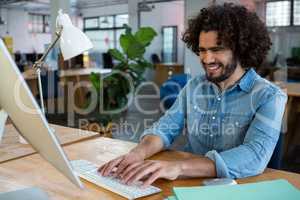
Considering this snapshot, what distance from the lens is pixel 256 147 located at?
129 cm

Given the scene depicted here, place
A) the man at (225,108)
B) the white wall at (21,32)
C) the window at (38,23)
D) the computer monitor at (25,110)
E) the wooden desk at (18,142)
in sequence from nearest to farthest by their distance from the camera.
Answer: the computer monitor at (25,110)
the man at (225,108)
the wooden desk at (18,142)
the white wall at (21,32)
the window at (38,23)

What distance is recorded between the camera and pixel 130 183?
109 cm

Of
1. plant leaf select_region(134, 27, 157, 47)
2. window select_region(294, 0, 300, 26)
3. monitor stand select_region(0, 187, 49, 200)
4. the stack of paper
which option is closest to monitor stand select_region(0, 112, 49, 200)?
monitor stand select_region(0, 187, 49, 200)

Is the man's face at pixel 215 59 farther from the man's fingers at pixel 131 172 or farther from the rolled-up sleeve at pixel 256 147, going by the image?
the man's fingers at pixel 131 172

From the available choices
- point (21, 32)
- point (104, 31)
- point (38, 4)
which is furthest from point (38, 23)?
point (104, 31)

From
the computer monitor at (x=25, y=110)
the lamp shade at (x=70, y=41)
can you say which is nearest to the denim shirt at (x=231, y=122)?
the lamp shade at (x=70, y=41)

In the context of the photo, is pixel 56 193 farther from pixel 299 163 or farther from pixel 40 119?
pixel 299 163

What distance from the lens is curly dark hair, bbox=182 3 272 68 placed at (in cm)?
158

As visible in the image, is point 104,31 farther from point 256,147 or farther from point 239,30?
point 256,147

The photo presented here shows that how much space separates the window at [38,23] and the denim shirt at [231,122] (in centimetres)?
1345

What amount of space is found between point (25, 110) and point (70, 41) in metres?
0.97

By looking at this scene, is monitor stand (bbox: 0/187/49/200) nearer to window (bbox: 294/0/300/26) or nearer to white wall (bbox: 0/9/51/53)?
window (bbox: 294/0/300/26)

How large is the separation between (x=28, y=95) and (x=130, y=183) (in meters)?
0.59

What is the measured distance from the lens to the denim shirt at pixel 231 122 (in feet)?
4.08
